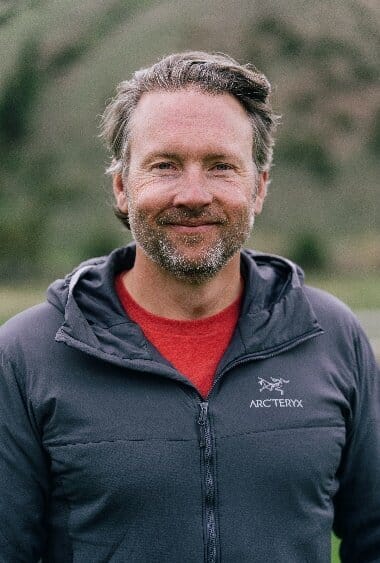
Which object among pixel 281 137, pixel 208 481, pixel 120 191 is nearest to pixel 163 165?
pixel 120 191

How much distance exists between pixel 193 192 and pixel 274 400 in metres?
0.48

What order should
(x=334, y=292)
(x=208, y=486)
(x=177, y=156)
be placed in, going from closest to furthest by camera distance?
(x=208, y=486) → (x=177, y=156) → (x=334, y=292)

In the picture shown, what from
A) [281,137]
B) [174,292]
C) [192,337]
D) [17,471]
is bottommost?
[17,471]

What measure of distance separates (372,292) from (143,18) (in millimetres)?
11948

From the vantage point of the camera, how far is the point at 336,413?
6.23 feet

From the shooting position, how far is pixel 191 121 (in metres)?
1.85

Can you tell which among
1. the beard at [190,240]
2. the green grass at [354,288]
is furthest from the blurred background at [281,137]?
the beard at [190,240]

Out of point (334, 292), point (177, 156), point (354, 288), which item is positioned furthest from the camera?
point (354, 288)

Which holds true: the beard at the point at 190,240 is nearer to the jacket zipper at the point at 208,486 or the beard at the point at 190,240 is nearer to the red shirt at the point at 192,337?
the red shirt at the point at 192,337

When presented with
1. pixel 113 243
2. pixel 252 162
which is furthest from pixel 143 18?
pixel 252 162

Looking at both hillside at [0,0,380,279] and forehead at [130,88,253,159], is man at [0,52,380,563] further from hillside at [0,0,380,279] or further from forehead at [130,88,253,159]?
hillside at [0,0,380,279]

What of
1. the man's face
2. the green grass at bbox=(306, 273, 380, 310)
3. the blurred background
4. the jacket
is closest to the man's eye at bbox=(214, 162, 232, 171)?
the man's face

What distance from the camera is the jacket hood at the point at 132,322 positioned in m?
1.83

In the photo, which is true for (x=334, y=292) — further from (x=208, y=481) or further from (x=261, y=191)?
(x=208, y=481)
